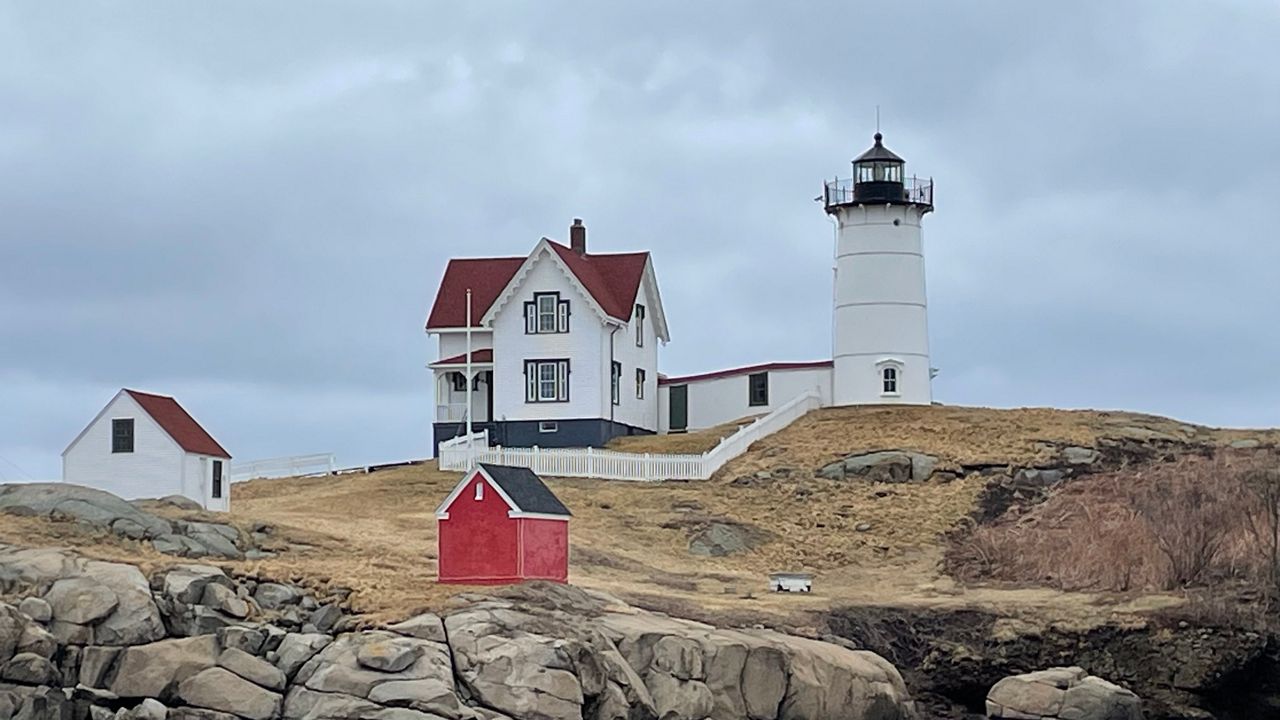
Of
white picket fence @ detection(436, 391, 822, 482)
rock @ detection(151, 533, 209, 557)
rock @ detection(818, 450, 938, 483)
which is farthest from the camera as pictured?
white picket fence @ detection(436, 391, 822, 482)

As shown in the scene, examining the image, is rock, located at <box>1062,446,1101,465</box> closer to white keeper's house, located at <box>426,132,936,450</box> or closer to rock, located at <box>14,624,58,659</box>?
white keeper's house, located at <box>426,132,936,450</box>

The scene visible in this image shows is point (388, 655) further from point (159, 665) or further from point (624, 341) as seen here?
point (624, 341)

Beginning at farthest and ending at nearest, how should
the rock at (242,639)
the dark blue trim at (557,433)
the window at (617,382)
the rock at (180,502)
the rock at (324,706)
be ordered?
1. the window at (617,382)
2. the dark blue trim at (557,433)
3. the rock at (180,502)
4. the rock at (242,639)
5. the rock at (324,706)

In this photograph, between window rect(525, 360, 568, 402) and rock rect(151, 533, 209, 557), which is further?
window rect(525, 360, 568, 402)

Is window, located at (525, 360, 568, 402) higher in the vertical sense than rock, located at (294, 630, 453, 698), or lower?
higher

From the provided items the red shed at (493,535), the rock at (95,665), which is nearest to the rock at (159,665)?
the rock at (95,665)

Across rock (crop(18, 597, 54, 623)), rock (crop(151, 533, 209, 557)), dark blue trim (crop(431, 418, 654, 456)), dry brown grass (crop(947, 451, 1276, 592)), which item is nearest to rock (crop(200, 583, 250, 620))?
rock (crop(18, 597, 54, 623))

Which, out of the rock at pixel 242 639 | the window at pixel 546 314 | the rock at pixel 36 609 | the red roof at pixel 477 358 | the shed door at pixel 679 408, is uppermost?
the window at pixel 546 314

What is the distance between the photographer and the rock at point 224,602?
35625 mm

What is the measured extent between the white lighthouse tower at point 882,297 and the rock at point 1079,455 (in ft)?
26.0

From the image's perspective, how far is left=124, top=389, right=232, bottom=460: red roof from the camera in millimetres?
45906

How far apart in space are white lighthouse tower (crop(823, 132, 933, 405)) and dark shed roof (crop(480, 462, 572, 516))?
956 inches

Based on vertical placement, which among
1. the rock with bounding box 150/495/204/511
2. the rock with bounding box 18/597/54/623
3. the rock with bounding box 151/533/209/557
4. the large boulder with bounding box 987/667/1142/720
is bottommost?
the large boulder with bounding box 987/667/1142/720

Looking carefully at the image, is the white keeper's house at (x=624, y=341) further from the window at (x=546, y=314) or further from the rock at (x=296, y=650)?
the rock at (x=296, y=650)
